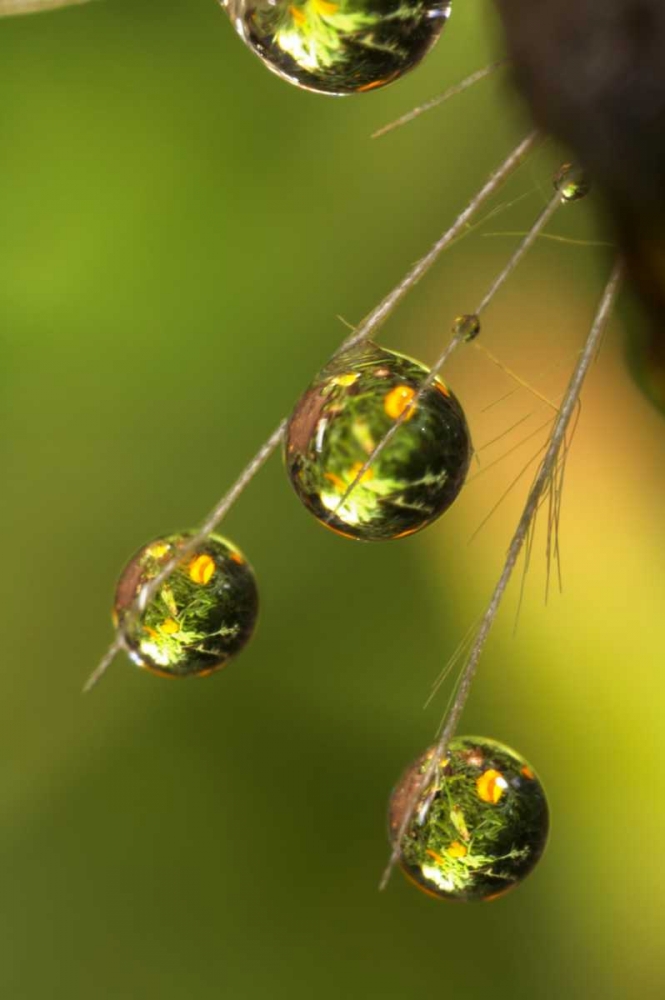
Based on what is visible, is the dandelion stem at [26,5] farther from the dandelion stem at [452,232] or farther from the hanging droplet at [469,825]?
the hanging droplet at [469,825]

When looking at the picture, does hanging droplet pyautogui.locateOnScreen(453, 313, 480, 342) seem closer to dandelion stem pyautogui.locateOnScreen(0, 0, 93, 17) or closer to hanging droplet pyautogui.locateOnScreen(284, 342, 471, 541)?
hanging droplet pyautogui.locateOnScreen(284, 342, 471, 541)

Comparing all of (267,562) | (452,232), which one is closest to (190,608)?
(452,232)

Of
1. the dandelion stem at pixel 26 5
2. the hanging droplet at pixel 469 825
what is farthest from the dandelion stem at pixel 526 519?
the dandelion stem at pixel 26 5

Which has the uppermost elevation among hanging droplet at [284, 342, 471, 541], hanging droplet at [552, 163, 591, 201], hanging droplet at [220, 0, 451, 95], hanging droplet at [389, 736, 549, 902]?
hanging droplet at [552, 163, 591, 201]

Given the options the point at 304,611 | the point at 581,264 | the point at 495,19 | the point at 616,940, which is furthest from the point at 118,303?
the point at 495,19

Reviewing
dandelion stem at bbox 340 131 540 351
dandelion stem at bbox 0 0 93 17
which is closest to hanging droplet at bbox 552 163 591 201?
dandelion stem at bbox 340 131 540 351
